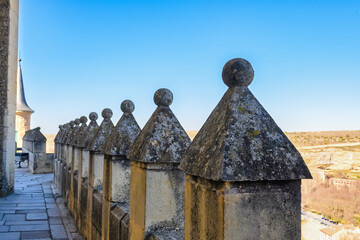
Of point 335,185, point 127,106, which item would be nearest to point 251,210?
point 127,106

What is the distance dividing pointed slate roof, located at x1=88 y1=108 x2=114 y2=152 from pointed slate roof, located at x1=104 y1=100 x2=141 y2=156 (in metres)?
0.82

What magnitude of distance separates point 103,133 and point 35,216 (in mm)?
3343

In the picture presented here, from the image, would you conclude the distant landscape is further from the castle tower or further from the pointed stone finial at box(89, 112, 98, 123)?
the castle tower

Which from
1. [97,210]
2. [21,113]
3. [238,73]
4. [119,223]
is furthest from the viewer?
[21,113]

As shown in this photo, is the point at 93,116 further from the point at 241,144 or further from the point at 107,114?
the point at 241,144

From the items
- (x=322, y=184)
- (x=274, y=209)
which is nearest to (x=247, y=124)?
(x=274, y=209)

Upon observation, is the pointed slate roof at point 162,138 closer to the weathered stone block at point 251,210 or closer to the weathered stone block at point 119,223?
the weathered stone block at point 119,223

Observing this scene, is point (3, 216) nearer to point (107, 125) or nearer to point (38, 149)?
point (107, 125)

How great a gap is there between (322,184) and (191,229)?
87.7 feet

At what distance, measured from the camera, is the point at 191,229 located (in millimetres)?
1615

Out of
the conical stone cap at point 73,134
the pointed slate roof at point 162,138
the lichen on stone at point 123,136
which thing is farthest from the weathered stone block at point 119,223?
the conical stone cap at point 73,134

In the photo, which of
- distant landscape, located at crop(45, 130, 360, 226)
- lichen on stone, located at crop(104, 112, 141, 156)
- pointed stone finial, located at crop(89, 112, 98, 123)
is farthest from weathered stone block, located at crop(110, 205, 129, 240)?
distant landscape, located at crop(45, 130, 360, 226)

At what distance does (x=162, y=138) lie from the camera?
246 cm

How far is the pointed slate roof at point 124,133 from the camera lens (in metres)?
3.49
